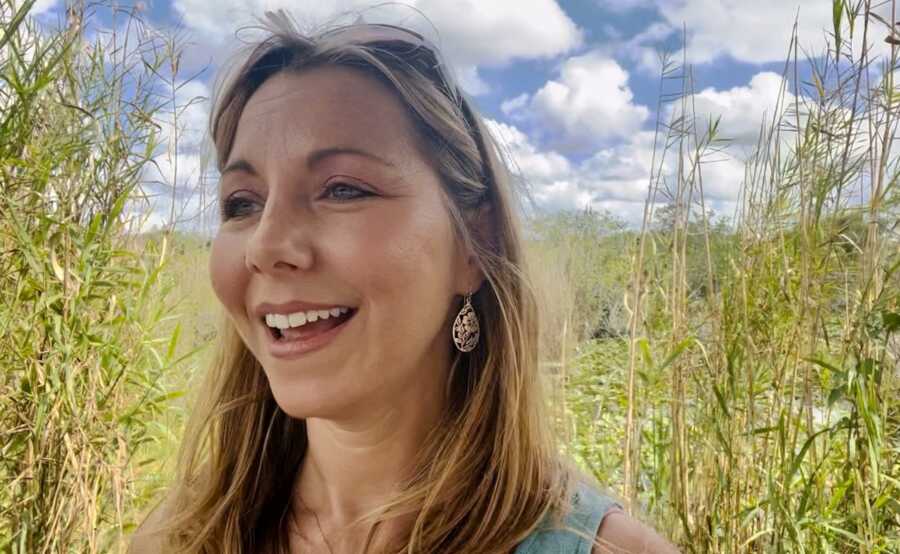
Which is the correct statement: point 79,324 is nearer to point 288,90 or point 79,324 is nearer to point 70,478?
point 70,478

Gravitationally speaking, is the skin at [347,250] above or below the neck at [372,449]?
above

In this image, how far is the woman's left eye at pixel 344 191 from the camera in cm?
90

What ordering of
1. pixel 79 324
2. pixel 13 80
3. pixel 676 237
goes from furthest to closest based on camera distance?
pixel 676 237 → pixel 79 324 → pixel 13 80

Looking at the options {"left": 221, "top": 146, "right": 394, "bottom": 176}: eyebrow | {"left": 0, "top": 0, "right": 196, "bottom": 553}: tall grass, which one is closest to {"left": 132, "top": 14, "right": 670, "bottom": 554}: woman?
{"left": 221, "top": 146, "right": 394, "bottom": 176}: eyebrow

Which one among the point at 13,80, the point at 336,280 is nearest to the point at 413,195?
the point at 336,280

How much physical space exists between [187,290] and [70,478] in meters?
0.57

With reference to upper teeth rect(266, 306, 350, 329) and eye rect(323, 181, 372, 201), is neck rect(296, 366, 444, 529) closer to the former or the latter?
upper teeth rect(266, 306, 350, 329)

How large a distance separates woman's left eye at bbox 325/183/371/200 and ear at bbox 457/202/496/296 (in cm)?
16

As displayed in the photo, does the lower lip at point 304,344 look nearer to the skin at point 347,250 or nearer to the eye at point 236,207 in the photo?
the skin at point 347,250

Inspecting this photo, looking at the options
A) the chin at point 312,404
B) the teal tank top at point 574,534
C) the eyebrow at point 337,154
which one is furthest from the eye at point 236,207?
the teal tank top at point 574,534

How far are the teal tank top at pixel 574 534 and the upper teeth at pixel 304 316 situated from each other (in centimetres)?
38

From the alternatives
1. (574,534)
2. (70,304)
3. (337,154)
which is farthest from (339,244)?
(70,304)

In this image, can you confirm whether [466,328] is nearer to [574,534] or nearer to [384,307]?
[384,307]

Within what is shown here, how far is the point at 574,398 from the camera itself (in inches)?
103
